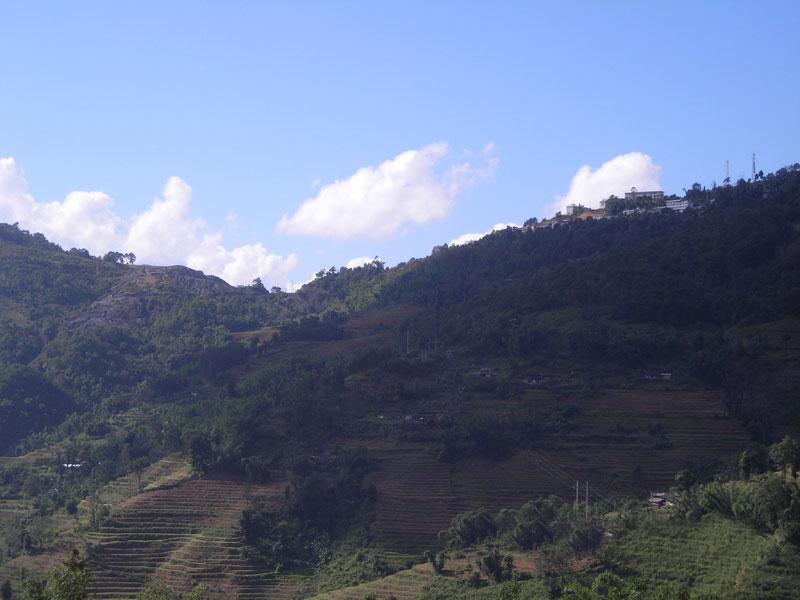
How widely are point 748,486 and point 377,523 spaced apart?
51.3 feet

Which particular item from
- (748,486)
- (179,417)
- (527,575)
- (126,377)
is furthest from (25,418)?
(748,486)

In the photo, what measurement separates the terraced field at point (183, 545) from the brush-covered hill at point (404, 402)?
4.3 inches

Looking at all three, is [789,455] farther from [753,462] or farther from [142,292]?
[142,292]

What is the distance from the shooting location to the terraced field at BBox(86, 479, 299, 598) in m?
39.9

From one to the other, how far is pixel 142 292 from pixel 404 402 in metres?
41.9

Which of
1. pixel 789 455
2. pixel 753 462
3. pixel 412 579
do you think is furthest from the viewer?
pixel 753 462

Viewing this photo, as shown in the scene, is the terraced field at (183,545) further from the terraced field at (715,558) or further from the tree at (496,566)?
the terraced field at (715,558)

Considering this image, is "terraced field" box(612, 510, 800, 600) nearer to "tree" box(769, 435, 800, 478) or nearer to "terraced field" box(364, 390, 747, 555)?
"tree" box(769, 435, 800, 478)

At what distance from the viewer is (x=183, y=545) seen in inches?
1661

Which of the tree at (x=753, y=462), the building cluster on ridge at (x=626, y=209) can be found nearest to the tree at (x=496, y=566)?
the tree at (x=753, y=462)

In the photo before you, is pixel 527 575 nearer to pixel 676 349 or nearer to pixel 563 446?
pixel 563 446

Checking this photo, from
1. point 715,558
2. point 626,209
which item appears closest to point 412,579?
point 715,558

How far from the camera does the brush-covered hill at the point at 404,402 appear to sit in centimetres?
4319

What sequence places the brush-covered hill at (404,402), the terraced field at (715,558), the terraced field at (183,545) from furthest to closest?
the brush-covered hill at (404,402) < the terraced field at (183,545) < the terraced field at (715,558)
